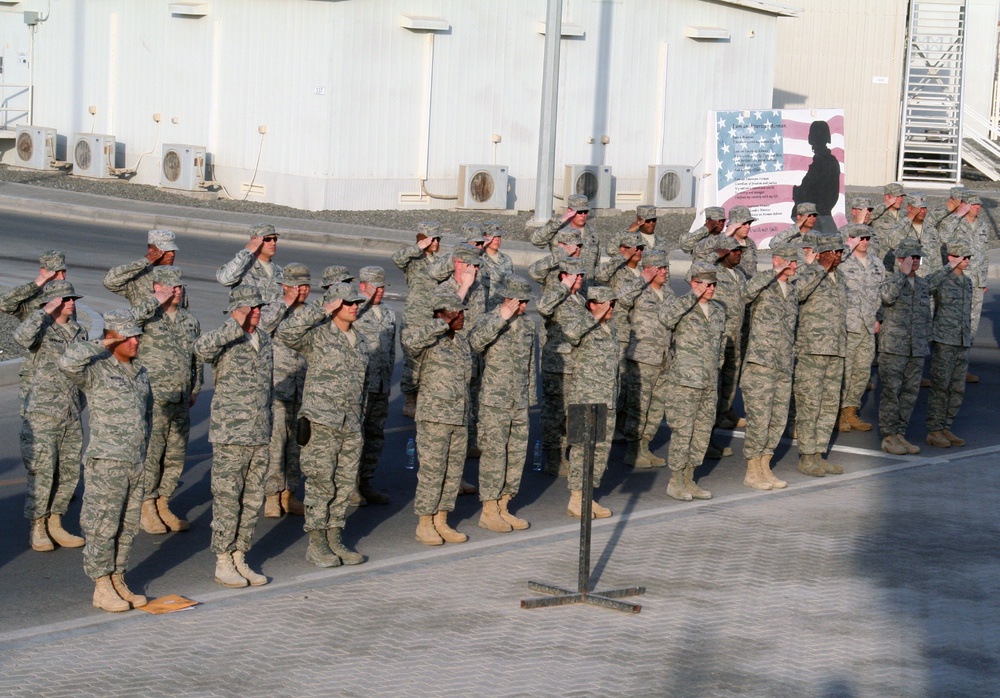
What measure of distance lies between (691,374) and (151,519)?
14.1ft

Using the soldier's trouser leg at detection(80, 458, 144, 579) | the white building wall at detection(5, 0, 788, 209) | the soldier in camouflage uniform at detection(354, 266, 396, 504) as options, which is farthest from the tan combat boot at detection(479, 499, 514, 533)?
the white building wall at detection(5, 0, 788, 209)

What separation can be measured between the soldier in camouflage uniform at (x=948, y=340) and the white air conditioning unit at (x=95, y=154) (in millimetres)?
21142

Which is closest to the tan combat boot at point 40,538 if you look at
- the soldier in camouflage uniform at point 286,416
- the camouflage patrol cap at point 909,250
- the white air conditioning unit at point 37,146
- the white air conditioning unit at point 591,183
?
the soldier in camouflage uniform at point 286,416

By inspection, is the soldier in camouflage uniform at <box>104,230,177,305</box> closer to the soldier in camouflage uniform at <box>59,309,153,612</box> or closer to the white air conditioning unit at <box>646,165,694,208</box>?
the soldier in camouflage uniform at <box>59,309,153,612</box>

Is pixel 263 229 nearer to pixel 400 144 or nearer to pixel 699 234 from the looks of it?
pixel 699 234

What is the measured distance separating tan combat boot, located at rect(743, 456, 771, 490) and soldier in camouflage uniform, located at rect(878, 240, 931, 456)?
1956 mm

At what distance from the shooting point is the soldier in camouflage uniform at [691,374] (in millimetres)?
11984

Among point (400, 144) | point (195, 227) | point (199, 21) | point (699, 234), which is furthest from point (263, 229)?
point (199, 21)

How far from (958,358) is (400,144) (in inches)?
639

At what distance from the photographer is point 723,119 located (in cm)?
2355

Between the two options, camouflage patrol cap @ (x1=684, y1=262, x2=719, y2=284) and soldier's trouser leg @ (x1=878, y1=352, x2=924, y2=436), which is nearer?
camouflage patrol cap @ (x1=684, y1=262, x2=719, y2=284)

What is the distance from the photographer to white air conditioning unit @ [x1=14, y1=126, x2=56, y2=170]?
32281 millimetres

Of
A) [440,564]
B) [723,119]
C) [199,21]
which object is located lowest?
[440,564]

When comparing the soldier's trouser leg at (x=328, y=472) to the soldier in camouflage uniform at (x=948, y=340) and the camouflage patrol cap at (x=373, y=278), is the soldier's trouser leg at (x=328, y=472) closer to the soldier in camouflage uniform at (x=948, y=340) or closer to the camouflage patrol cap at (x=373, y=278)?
the camouflage patrol cap at (x=373, y=278)
